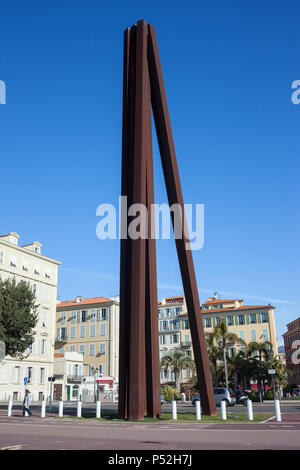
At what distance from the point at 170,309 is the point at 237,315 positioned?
13061mm

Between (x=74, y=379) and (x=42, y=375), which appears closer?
(x=42, y=375)

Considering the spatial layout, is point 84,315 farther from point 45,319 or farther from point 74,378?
point 45,319

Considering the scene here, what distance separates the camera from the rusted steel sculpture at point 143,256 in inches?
774

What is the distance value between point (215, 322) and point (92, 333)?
2263 centimetres

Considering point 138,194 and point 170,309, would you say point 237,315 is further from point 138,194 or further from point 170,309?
point 138,194

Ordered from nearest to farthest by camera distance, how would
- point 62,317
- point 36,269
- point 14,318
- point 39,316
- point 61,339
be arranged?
point 14,318 → point 39,316 → point 36,269 → point 61,339 → point 62,317

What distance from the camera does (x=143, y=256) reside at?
2039 cm

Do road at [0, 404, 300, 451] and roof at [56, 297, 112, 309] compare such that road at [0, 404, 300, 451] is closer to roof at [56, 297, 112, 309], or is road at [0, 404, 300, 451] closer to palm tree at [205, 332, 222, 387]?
palm tree at [205, 332, 222, 387]

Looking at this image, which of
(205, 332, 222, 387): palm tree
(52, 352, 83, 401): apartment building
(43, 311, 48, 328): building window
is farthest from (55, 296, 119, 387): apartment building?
(205, 332, 222, 387): palm tree

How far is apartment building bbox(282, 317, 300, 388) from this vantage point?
334 ft

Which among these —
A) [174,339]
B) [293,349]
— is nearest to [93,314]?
[174,339]

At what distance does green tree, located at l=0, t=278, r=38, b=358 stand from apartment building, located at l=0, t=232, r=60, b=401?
18.5 metres
